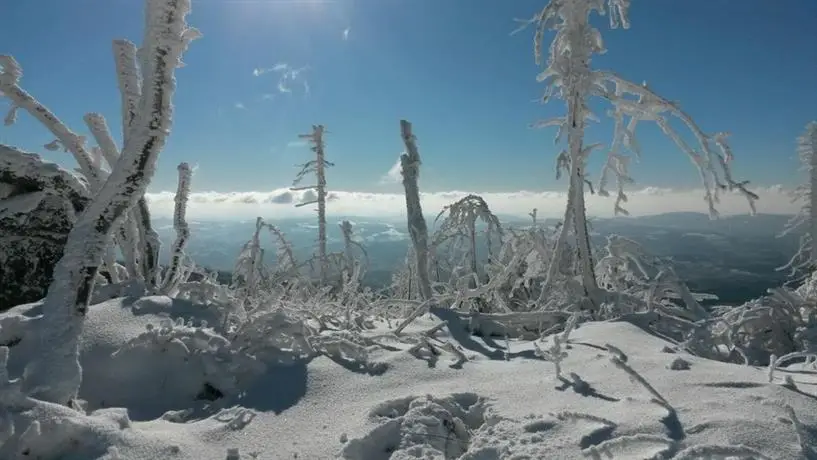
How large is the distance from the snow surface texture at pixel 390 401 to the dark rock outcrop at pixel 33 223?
2792mm

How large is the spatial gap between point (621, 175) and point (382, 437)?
15.8ft

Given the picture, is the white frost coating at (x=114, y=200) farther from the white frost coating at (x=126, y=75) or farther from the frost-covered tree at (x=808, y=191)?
the frost-covered tree at (x=808, y=191)

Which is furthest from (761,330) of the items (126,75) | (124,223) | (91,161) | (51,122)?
(51,122)

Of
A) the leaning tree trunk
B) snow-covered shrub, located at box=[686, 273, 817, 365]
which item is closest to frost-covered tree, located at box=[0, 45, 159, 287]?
snow-covered shrub, located at box=[686, 273, 817, 365]

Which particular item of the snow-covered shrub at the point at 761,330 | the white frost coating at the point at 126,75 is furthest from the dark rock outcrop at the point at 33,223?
the snow-covered shrub at the point at 761,330

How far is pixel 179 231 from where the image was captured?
6.38 metres

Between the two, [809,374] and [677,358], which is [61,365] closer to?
[677,358]

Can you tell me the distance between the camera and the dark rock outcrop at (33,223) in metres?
5.49

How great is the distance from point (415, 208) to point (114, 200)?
17.8 ft

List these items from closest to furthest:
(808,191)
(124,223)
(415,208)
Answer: (124,223) → (415,208) → (808,191)

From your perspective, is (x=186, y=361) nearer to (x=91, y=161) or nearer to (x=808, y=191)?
(x=91, y=161)

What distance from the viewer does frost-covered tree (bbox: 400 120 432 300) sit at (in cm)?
760

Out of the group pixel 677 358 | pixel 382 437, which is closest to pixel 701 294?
pixel 677 358

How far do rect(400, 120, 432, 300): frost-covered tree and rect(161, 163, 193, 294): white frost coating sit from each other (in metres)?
3.44
